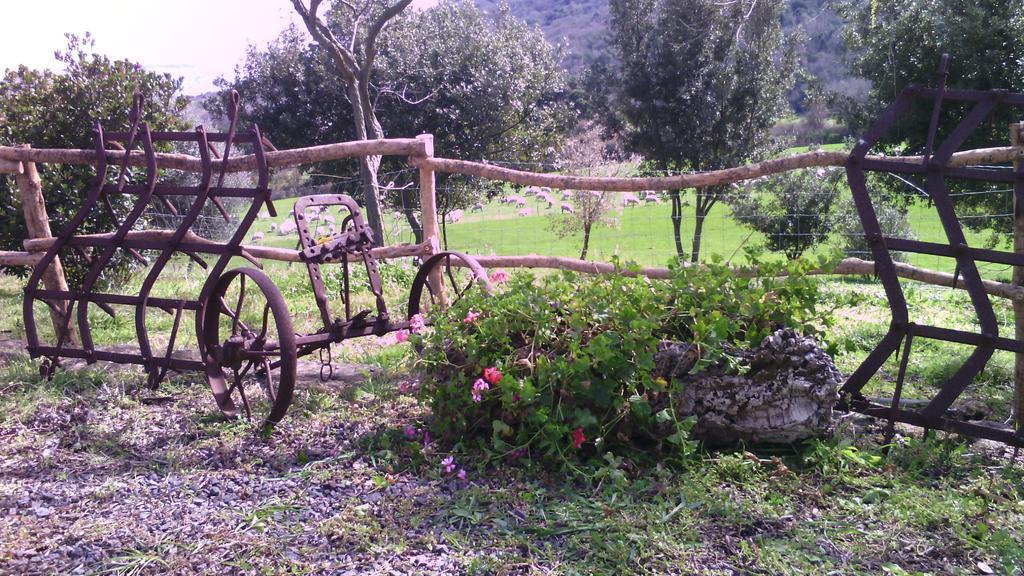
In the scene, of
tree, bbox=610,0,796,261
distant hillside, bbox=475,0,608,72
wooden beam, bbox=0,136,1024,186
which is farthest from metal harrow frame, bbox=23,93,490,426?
distant hillside, bbox=475,0,608,72

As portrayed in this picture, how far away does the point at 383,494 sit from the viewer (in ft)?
9.36

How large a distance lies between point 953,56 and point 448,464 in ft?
30.7

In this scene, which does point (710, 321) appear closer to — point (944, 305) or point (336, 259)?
point (336, 259)

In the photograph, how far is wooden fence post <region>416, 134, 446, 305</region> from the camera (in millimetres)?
5043

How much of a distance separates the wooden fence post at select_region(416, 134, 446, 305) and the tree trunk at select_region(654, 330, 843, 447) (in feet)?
7.60

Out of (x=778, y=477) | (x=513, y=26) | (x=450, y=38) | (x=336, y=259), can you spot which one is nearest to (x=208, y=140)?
(x=336, y=259)

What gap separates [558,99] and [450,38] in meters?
4.67

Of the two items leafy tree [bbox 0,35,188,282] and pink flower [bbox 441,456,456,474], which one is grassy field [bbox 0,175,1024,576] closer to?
pink flower [bbox 441,456,456,474]

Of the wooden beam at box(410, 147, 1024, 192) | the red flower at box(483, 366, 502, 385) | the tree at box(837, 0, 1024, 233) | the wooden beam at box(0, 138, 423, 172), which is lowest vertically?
the red flower at box(483, 366, 502, 385)

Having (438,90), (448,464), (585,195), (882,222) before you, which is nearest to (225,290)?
(448,464)

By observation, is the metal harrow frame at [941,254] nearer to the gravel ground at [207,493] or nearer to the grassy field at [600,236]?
the gravel ground at [207,493]

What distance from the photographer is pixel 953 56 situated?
9.21m

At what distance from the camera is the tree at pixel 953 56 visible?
880cm

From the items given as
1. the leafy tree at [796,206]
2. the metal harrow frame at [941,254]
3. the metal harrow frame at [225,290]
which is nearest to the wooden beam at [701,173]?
the metal harrow frame at [941,254]
